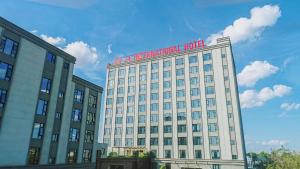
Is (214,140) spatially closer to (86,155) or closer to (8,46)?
(86,155)

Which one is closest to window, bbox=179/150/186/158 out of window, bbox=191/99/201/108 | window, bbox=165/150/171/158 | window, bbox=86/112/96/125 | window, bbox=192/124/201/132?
window, bbox=165/150/171/158

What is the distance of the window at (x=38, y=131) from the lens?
3269cm

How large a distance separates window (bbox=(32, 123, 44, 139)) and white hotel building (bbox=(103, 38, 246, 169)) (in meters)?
38.0

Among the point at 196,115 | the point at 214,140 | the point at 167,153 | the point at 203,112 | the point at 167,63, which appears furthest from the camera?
the point at 167,63

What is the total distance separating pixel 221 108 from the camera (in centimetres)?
6031

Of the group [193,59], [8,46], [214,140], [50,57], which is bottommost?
[214,140]

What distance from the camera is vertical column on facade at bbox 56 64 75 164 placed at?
36.3 m

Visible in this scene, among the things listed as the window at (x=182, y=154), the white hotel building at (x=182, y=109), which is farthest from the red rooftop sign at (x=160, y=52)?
the window at (x=182, y=154)

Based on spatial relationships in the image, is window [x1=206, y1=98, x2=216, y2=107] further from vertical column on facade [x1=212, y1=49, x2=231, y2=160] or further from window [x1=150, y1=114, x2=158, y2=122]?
window [x1=150, y1=114, x2=158, y2=122]

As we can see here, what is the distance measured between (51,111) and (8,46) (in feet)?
36.2

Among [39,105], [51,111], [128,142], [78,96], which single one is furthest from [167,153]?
[39,105]

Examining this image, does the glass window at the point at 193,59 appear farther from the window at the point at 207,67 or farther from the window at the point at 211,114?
the window at the point at 211,114

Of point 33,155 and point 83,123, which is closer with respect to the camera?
point 33,155

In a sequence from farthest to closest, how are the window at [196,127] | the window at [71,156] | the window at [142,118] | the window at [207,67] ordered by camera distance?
the window at [142,118] < the window at [207,67] < the window at [196,127] < the window at [71,156]
